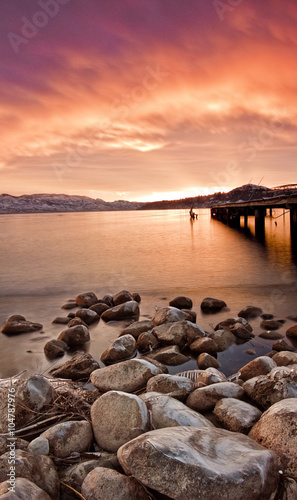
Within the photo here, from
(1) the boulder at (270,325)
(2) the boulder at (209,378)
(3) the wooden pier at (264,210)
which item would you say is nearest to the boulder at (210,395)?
(2) the boulder at (209,378)

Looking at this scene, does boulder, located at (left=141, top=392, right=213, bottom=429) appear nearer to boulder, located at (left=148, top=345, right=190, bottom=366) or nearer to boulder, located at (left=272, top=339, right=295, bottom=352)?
boulder, located at (left=148, top=345, right=190, bottom=366)

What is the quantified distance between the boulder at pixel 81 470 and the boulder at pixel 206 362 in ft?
10.7

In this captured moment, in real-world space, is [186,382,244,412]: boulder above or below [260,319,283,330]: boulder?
above

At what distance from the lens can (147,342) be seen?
7215 mm

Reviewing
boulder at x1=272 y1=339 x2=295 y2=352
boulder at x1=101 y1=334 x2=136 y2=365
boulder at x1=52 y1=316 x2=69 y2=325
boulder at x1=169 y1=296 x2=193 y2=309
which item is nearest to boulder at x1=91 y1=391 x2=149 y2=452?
boulder at x1=101 y1=334 x2=136 y2=365

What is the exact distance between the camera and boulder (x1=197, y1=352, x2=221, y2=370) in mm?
6190

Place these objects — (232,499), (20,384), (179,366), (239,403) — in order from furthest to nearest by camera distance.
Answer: (179,366)
(20,384)
(239,403)
(232,499)

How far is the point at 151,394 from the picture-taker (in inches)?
163

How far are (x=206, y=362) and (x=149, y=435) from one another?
348 cm

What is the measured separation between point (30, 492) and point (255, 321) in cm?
749

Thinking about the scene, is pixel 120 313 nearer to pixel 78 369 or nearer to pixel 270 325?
pixel 78 369

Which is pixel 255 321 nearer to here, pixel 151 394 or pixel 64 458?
pixel 151 394

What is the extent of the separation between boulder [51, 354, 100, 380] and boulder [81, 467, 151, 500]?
3.23 meters

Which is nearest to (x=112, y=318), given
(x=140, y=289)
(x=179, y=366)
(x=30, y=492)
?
(x=179, y=366)
